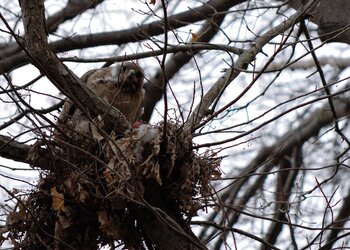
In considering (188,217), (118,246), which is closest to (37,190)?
(118,246)

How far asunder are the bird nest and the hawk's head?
121 cm

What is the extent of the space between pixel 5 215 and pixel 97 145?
0.81 metres

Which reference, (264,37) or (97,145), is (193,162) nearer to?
(97,145)

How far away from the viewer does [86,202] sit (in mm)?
5004

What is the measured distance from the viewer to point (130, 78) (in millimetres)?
6309

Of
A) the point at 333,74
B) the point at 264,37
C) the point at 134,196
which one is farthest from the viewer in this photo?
the point at 333,74

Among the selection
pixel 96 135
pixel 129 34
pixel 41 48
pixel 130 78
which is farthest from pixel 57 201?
pixel 129 34

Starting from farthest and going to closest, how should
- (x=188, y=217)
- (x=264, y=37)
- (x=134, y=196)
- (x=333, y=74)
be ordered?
(x=333, y=74), (x=264, y=37), (x=188, y=217), (x=134, y=196)

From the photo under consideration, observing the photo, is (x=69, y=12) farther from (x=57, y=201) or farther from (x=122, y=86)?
(x=57, y=201)

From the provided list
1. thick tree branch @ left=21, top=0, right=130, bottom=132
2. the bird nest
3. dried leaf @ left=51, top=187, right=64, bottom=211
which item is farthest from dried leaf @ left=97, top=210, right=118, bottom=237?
thick tree branch @ left=21, top=0, right=130, bottom=132

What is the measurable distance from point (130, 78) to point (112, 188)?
A: 170 cm

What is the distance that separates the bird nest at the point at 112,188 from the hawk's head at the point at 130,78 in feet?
3.97

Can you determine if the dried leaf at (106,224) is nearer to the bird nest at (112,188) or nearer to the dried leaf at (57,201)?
Answer: the bird nest at (112,188)

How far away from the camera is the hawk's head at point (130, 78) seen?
6.26 metres
